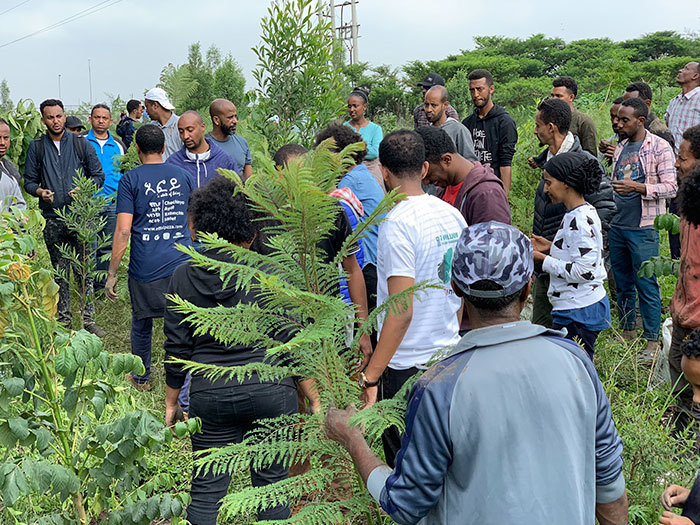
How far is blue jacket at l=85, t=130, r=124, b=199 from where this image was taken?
7884 millimetres

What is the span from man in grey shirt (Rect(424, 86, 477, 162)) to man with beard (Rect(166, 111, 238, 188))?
208cm

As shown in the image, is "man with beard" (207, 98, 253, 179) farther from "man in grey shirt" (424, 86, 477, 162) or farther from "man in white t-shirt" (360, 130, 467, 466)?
"man in white t-shirt" (360, 130, 467, 466)

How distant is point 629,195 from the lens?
19.2 ft

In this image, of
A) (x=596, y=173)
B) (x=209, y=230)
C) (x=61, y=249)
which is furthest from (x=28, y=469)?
(x=61, y=249)

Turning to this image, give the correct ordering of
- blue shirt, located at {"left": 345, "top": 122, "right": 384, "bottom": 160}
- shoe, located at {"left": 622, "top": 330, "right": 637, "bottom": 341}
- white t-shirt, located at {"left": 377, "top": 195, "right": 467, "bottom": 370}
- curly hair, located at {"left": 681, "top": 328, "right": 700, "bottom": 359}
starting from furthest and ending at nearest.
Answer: blue shirt, located at {"left": 345, "top": 122, "right": 384, "bottom": 160} < shoe, located at {"left": 622, "top": 330, "right": 637, "bottom": 341} < white t-shirt, located at {"left": 377, "top": 195, "right": 467, "bottom": 370} < curly hair, located at {"left": 681, "top": 328, "right": 700, "bottom": 359}

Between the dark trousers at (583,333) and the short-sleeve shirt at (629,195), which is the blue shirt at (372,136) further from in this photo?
the dark trousers at (583,333)

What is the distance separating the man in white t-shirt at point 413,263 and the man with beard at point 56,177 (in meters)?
4.76

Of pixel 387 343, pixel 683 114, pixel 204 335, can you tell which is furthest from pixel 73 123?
pixel 387 343

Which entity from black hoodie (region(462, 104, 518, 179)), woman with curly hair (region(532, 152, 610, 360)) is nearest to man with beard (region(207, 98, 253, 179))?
black hoodie (region(462, 104, 518, 179))

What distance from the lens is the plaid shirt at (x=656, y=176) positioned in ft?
18.7

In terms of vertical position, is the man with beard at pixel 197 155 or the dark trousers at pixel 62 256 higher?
the man with beard at pixel 197 155

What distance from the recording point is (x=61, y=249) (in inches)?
269

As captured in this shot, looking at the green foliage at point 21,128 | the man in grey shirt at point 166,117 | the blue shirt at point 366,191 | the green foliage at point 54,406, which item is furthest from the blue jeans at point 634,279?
the green foliage at point 21,128

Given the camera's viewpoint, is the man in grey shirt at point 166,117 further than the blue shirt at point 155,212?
Yes
